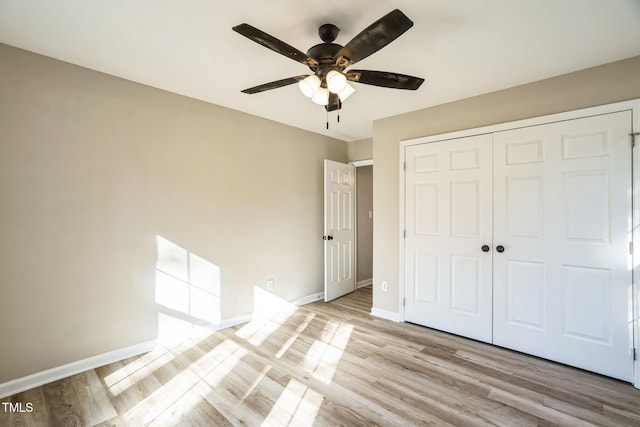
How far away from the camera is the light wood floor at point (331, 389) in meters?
1.87

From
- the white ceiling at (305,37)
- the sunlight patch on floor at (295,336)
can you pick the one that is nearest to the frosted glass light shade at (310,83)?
the white ceiling at (305,37)

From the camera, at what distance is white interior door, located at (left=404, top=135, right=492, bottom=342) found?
2941mm

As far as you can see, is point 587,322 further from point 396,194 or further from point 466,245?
point 396,194

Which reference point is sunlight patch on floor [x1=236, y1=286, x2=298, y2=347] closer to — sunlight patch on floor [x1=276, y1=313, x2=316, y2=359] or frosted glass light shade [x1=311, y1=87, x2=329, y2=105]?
sunlight patch on floor [x1=276, y1=313, x2=316, y2=359]

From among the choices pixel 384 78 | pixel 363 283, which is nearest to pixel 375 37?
pixel 384 78

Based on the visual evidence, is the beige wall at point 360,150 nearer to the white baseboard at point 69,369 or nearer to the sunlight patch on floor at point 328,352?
the sunlight patch on floor at point 328,352

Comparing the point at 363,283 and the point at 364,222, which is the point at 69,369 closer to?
the point at 363,283

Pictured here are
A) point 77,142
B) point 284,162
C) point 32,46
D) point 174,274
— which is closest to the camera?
point 32,46

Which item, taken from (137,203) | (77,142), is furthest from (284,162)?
(77,142)

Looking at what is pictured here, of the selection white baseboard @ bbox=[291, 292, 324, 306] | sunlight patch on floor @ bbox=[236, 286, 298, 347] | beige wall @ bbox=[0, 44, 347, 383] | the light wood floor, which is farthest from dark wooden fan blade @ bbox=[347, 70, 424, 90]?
white baseboard @ bbox=[291, 292, 324, 306]

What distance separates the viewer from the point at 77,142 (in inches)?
93.7

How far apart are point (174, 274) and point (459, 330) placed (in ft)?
9.79

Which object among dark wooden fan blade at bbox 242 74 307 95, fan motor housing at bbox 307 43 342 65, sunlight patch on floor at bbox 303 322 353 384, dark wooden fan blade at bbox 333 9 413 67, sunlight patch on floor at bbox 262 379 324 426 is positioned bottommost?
sunlight patch on floor at bbox 262 379 324 426

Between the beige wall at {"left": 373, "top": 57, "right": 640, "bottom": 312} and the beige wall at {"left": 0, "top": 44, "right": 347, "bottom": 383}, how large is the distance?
1.53 m
